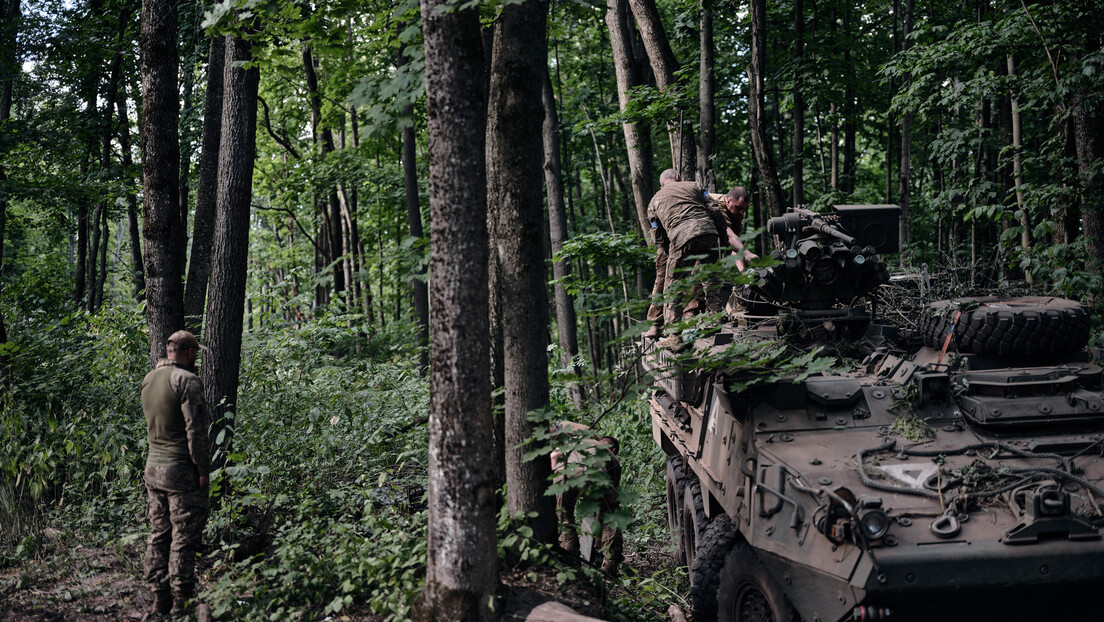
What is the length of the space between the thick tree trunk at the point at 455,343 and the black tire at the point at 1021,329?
3.96 meters

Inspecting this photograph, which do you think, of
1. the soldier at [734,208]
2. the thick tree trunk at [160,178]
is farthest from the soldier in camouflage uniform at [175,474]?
the soldier at [734,208]

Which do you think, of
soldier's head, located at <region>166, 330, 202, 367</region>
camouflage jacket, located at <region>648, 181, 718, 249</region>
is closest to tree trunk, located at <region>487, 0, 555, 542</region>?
soldier's head, located at <region>166, 330, 202, 367</region>

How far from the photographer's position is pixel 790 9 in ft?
59.3

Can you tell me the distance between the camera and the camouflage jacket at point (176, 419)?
5.96 m

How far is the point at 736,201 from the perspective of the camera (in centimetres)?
927

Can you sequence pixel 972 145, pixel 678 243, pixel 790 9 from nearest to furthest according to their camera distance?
pixel 678 243, pixel 972 145, pixel 790 9

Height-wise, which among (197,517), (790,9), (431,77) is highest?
(790,9)

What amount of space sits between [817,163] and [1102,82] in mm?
14854

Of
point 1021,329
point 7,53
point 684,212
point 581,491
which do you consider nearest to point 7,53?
point 7,53

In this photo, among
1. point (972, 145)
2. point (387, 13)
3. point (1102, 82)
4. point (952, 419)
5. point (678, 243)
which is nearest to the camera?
point (952, 419)

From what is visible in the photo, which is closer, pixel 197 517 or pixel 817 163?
pixel 197 517

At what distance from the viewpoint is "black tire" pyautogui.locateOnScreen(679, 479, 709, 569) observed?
736 centimetres

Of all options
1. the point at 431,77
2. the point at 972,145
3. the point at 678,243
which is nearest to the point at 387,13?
the point at 431,77

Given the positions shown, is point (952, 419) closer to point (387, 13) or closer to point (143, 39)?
point (387, 13)
